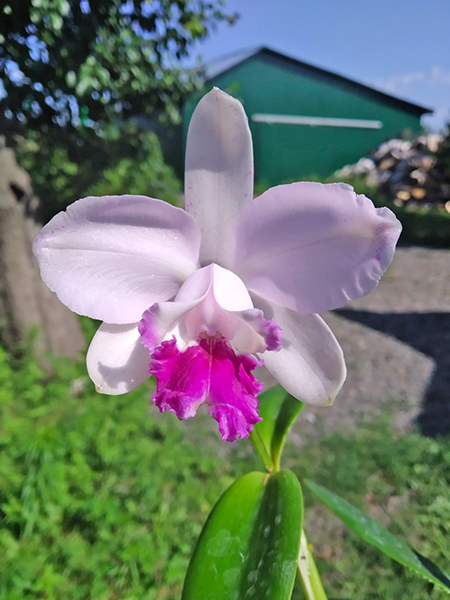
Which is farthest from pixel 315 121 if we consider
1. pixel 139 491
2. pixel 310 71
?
pixel 139 491

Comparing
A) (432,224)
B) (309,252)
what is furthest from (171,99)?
(432,224)

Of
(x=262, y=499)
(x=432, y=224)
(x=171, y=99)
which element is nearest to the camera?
(x=262, y=499)

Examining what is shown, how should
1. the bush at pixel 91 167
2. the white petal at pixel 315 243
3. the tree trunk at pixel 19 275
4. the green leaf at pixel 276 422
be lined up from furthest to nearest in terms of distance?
the bush at pixel 91 167 → the tree trunk at pixel 19 275 → the green leaf at pixel 276 422 → the white petal at pixel 315 243

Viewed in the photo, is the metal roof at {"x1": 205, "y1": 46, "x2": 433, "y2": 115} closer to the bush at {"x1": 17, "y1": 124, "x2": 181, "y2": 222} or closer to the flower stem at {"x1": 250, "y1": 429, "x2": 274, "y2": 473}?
the bush at {"x1": 17, "y1": 124, "x2": 181, "y2": 222}

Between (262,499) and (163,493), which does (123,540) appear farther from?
(262,499)

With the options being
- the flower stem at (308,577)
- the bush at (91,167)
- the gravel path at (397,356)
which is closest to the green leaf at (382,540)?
the flower stem at (308,577)

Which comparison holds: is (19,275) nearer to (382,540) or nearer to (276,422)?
(276,422)

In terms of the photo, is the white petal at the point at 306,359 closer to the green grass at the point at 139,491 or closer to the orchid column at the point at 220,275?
the orchid column at the point at 220,275
